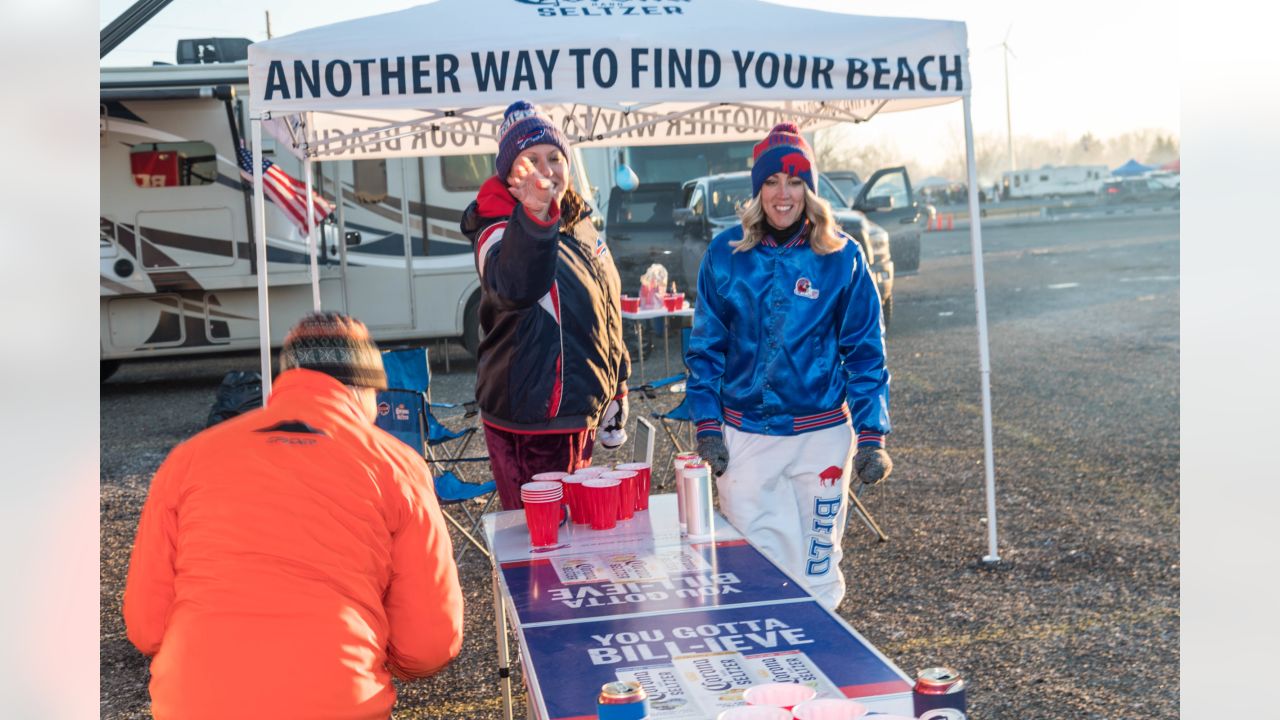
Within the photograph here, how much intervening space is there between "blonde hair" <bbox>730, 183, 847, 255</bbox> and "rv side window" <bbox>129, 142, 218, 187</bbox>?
29.6ft

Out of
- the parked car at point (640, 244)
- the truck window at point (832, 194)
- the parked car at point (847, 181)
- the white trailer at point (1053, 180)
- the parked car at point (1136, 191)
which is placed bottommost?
the parked car at point (640, 244)

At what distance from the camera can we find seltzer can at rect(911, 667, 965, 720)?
1.65m

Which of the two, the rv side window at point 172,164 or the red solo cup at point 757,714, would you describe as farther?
the rv side window at point 172,164

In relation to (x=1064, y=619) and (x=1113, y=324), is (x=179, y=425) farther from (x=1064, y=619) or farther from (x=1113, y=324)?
(x=1113, y=324)

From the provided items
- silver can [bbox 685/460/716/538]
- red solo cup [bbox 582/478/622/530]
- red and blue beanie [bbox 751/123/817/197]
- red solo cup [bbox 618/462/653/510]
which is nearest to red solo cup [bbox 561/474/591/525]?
red solo cup [bbox 582/478/622/530]

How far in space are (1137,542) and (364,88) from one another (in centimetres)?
398

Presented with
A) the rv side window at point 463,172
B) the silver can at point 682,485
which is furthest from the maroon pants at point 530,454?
the rv side window at point 463,172

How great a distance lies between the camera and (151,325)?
11.7 meters

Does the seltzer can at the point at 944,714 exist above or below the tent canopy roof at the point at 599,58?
below

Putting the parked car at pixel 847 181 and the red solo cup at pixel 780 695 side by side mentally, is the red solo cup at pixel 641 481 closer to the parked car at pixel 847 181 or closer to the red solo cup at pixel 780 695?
the red solo cup at pixel 780 695

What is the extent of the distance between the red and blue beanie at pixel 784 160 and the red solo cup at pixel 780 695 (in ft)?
6.88

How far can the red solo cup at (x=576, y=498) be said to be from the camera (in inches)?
121

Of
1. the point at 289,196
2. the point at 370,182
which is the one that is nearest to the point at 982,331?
the point at 289,196
